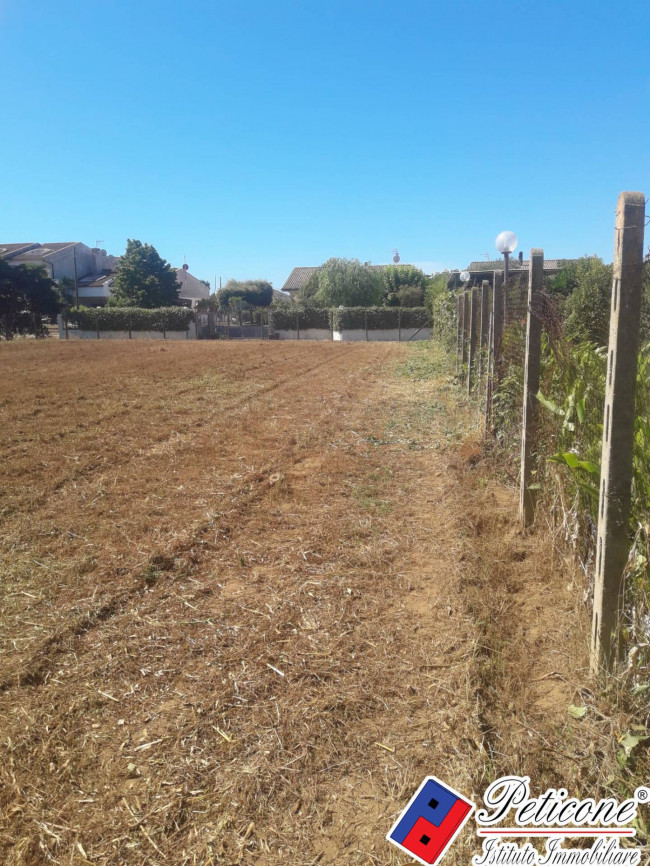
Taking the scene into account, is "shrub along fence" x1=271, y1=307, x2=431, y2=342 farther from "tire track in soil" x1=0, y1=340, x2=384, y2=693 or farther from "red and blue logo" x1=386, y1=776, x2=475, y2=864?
"red and blue logo" x1=386, y1=776, x2=475, y2=864

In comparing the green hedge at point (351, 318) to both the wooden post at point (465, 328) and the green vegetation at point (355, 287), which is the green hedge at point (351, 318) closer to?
the green vegetation at point (355, 287)

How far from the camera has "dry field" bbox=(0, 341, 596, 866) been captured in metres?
2.18

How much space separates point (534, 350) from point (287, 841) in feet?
11.1

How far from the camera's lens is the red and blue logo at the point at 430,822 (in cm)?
204

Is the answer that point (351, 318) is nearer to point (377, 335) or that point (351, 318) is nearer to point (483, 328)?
point (377, 335)

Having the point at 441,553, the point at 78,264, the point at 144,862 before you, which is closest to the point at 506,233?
the point at 441,553

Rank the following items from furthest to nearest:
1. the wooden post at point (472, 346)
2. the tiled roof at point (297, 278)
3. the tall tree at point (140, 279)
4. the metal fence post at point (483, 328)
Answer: the tiled roof at point (297, 278) < the tall tree at point (140, 279) < the wooden post at point (472, 346) < the metal fence post at point (483, 328)

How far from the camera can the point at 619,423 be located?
2.49 meters

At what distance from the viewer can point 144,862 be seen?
2002 mm

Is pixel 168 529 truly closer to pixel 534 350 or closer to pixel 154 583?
pixel 154 583

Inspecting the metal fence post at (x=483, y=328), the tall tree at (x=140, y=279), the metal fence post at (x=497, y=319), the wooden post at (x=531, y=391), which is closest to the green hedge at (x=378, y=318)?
the tall tree at (x=140, y=279)

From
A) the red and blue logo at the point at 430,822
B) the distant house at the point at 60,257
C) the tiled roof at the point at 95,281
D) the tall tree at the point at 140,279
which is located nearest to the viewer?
the red and blue logo at the point at 430,822

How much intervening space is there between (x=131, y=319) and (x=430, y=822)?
44987 mm

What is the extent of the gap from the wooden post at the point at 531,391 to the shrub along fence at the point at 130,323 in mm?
41143
